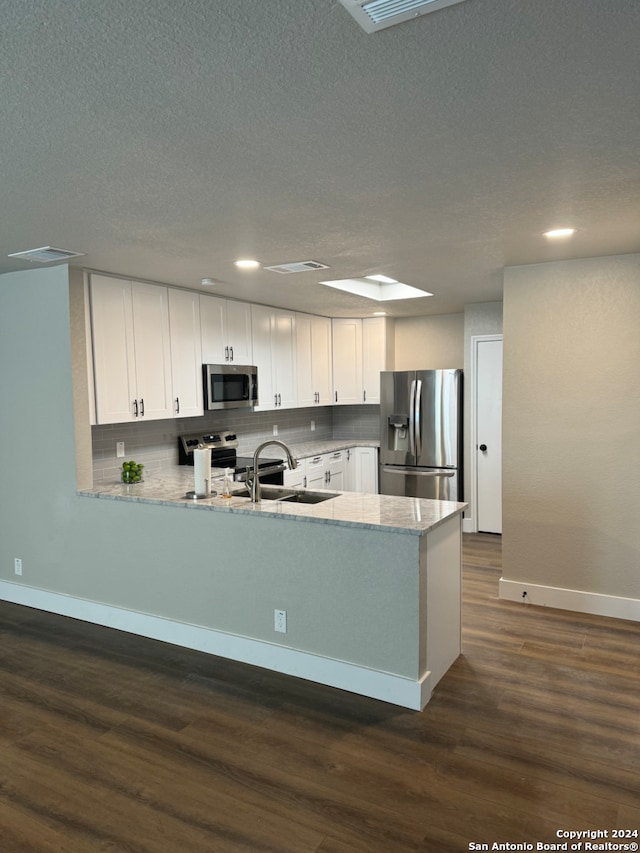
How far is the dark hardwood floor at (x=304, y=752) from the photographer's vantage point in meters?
2.12

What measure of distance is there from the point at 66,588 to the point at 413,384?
384 cm

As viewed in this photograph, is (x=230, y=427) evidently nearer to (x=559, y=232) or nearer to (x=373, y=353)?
(x=373, y=353)

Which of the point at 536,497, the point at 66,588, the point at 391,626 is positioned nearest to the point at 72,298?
the point at 66,588

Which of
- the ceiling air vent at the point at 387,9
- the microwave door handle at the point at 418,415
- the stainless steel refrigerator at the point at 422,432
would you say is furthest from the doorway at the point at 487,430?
the ceiling air vent at the point at 387,9

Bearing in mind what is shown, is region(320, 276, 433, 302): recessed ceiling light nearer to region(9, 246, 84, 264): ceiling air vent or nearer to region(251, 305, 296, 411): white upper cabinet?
region(251, 305, 296, 411): white upper cabinet

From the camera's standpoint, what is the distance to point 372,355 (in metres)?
6.77

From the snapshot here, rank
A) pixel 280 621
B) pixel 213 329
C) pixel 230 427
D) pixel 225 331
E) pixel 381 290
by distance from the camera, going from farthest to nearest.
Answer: pixel 230 427 → pixel 381 290 → pixel 225 331 → pixel 213 329 → pixel 280 621

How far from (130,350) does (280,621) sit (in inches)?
85.1

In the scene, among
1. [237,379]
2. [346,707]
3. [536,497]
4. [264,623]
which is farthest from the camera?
[237,379]

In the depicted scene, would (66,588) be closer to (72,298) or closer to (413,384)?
(72,298)

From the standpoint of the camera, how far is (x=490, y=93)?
1.64 metres

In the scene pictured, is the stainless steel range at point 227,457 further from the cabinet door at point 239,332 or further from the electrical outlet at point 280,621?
the electrical outlet at point 280,621

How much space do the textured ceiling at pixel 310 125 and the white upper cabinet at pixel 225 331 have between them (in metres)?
1.53

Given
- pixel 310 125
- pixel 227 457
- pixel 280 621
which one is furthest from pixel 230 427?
pixel 310 125
